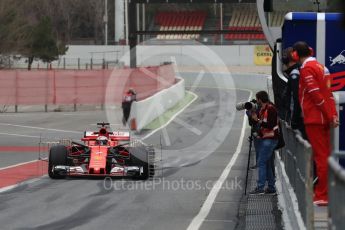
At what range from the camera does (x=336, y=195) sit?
14.9 feet

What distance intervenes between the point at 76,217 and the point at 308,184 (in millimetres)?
5612

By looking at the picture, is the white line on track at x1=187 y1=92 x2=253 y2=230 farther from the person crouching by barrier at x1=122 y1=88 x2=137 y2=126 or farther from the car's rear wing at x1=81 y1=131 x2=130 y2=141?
the person crouching by barrier at x1=122 y1=88 x2=137 y2=126

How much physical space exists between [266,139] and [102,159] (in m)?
3.75

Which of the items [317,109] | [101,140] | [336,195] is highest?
[317,109]

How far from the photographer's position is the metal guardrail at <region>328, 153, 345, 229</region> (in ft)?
14.0

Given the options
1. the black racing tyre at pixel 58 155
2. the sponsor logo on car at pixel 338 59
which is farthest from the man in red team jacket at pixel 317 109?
the black racing tyre at pixel 58 155

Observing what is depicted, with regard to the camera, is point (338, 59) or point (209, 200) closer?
point (338, 59)

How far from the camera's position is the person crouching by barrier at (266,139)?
13.3 meters

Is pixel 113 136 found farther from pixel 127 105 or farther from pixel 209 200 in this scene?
pixel 127 105

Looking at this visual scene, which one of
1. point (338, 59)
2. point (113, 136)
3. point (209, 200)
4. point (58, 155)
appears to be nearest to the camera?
point (338, 59)

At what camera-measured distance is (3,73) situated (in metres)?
44.5

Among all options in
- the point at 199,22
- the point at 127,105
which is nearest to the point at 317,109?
the point at 127,105

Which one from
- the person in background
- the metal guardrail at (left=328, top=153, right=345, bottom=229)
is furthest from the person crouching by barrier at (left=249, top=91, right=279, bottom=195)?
the metal guardrail at (left=328, top=153, right=345, bottom=229)

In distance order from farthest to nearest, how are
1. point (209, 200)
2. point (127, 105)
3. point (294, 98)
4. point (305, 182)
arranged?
point (127, 105) < point (209, 200) < point (294, 98) < point (305, 182)
